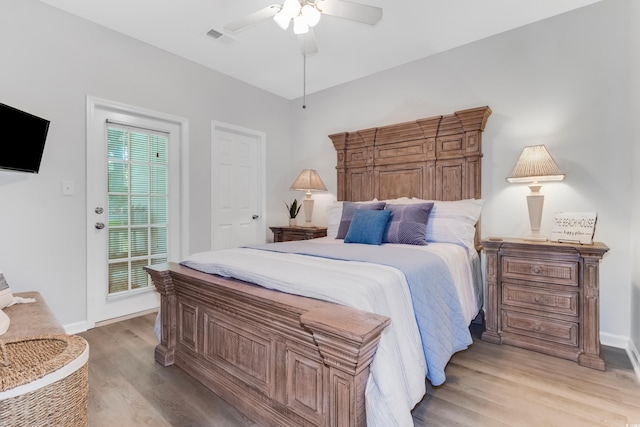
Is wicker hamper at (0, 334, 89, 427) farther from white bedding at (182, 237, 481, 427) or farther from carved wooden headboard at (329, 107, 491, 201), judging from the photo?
carved wooden headboard at (329, 107, 491, 201)

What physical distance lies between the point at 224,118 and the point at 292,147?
1.14 metres

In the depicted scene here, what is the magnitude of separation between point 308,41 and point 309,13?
0.44 metres

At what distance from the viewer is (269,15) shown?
2.10 metres

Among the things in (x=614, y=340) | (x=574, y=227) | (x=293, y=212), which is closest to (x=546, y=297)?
(x=574, y=227)

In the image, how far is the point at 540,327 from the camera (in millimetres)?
2258

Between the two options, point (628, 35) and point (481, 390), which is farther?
point (628, 35)

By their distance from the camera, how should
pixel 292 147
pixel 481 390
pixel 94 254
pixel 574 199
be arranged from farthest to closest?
pixel 292 147, pixel 94 254, pixel 574 199, pixel 481 390

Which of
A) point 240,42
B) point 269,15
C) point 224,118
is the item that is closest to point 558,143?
point 269,15

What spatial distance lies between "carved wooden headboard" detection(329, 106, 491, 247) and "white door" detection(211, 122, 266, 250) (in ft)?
3.67

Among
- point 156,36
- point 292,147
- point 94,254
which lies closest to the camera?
point 94,254

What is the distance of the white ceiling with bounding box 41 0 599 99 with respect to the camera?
2484mm

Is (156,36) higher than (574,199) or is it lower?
higher

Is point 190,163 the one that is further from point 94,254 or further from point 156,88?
point 94,254

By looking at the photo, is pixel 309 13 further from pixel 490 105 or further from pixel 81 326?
pixel 81 326
